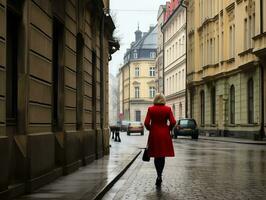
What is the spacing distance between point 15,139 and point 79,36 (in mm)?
6822

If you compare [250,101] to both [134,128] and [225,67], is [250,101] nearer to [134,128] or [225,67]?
[225,67]

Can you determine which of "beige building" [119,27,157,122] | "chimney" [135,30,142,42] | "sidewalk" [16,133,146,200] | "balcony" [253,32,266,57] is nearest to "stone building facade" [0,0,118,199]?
"sidewalk" [16,133,146,200]

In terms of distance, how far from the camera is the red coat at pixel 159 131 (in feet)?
39.1

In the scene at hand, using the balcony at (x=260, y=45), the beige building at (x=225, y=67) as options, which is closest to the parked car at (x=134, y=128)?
the beige building at (x=225, y=67)

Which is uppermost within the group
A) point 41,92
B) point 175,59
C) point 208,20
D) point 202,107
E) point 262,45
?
point 208,20

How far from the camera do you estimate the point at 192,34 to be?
2422 inches

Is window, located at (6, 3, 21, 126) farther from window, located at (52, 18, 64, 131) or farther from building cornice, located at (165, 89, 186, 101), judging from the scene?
building cornice, located at (165, 89, 186, 101)

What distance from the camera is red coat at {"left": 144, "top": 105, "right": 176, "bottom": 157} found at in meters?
11.9

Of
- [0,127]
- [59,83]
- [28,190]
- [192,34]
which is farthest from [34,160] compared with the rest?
[192,34]

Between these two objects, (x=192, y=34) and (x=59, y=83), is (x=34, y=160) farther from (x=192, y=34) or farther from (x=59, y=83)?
(x=192, y=34)

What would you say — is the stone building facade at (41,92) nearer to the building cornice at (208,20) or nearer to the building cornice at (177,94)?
the building cornice at (208,20)

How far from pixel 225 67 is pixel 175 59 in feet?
96.9

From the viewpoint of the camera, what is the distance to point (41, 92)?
1091 cm

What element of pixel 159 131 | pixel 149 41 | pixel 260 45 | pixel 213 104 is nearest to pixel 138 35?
pixel 149 41
